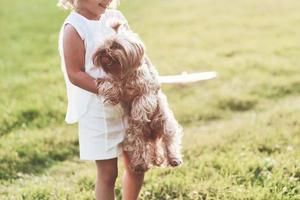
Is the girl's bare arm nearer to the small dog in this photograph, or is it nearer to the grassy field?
the small dog

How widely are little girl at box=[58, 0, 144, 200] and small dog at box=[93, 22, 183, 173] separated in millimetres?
93

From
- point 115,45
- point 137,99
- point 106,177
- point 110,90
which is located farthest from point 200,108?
point 115,45

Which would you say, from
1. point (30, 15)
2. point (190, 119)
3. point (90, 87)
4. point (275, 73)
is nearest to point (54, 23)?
point (30, 15)

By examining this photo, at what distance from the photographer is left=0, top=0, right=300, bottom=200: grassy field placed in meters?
5.72

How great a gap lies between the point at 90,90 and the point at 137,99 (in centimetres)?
31

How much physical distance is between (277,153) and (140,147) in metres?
2.57

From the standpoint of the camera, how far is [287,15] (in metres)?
15.0

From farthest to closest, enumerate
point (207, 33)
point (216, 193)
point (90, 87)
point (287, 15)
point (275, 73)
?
point (287, 15)
point (207, 33)
point (275, 73)
point (216, 193)
point (90, 87)

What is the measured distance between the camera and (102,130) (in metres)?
4.25

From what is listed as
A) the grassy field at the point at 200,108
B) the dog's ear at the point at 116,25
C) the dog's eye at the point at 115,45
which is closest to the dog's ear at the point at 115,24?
A: the dog's ear at the point at 116,25

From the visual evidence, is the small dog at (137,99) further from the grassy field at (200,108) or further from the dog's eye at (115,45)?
the grassy field at (200,108)

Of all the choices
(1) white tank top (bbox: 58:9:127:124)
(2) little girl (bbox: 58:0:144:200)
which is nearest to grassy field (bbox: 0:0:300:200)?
(2) little girl (bbox: 58:0:144:200)

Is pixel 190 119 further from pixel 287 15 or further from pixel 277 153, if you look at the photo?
pixel 287 15

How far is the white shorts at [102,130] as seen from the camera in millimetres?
4238
